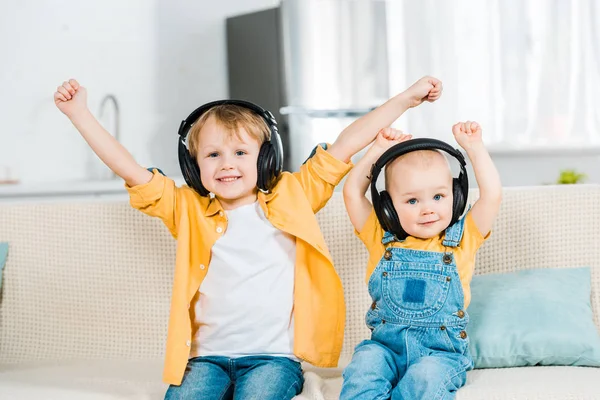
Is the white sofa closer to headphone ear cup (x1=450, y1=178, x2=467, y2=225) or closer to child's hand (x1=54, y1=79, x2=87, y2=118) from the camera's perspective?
headphone ear cup (x1=450, y1=178, x2=467, y2=225)

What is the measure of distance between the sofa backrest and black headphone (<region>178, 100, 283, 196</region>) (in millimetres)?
361

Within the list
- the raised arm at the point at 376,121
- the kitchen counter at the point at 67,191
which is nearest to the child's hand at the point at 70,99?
the raised arm at the point at 376,121

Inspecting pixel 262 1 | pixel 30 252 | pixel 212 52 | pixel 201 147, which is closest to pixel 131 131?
pixel 212 52

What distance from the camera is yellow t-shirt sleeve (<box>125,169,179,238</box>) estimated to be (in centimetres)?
172

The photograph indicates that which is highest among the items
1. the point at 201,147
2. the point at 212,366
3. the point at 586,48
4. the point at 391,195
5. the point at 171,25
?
the point at 171,25

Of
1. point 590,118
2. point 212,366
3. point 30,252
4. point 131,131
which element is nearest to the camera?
point 212,366

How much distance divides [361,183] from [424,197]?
182 mm

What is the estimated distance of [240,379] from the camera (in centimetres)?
166

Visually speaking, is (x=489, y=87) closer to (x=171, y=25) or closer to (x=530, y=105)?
(x=530, y=105)

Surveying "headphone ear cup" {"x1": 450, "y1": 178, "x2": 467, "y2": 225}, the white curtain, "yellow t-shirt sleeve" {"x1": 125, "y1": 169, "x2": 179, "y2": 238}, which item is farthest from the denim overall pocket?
the white curtain

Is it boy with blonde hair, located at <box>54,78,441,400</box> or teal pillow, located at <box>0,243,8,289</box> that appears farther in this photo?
teal pillow, located at <box>0,243,8,289</box>

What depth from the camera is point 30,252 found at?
216cm

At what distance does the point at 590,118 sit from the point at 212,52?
207 centimetres

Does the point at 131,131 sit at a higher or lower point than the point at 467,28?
lower
